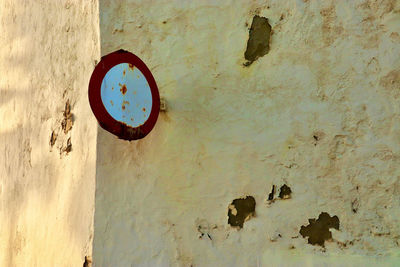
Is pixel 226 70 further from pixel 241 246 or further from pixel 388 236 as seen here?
pixel 388 236

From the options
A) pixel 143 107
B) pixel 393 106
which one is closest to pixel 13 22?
pixel 143 107

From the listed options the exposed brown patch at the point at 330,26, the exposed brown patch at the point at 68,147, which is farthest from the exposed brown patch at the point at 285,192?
the exposed brown patch at the point at 68,147

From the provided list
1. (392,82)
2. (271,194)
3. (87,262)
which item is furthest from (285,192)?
(87,262)

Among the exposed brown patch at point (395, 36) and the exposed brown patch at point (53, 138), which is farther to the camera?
the exposed brown patch at point (53, 138)

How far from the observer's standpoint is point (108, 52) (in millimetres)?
3850

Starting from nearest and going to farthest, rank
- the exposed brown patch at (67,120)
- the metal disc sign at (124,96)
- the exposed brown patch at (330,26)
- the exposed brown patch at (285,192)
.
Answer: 1. the metal disc sign at (124,96)
2. the exposed brown patch at (285,192)
3. the exposed brown patch at (330,26)
4. the exposed brown patch at (67,120)

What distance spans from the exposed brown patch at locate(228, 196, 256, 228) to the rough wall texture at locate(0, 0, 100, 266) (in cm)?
80

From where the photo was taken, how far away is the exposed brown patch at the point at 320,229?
11.6 ft

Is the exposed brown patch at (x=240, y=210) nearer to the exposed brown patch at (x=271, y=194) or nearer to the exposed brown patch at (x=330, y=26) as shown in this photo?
the exposed brown patch at (x=271, y=194)

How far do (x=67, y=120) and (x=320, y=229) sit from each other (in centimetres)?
166

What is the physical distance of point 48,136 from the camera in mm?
4020

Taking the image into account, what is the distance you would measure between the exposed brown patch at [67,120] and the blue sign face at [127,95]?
1.78 feet

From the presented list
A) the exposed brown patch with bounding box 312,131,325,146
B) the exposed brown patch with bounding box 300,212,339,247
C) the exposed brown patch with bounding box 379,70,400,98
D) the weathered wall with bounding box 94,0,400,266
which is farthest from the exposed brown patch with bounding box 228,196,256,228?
the exposed brown patch with bounding box 379,70,400,98

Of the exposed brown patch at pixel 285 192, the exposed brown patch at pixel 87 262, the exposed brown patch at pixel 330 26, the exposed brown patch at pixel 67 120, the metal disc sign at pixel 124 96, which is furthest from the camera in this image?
the exposed brown patch at pixel 67 120
